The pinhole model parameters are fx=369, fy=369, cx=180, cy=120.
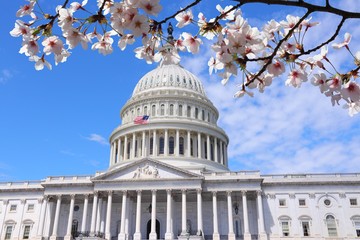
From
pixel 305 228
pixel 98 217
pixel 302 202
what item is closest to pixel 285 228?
pixel 305 228

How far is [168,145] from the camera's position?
6950 centimetres

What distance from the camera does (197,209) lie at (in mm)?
54750

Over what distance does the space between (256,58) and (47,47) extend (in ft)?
8.93

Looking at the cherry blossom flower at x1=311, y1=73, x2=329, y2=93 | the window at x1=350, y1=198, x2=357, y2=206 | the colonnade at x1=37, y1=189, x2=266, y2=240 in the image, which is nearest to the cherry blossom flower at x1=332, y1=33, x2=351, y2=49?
the cherry blossom flower at x1=311, y1=73, x2=329, y2=93

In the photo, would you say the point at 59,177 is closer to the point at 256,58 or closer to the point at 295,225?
the point at 295,225

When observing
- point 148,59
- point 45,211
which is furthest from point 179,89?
point 148,59

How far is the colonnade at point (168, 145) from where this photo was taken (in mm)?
68750

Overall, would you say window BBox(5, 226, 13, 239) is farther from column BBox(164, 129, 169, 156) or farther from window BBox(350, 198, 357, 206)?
window BBox(350, 198, 357, 206)

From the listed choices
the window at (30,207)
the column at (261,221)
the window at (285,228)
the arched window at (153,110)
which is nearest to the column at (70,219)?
the window at (30,207)

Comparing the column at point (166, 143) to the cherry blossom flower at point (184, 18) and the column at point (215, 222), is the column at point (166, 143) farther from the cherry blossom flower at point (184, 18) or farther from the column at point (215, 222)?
the cherry blossom flower at point (184, 18)

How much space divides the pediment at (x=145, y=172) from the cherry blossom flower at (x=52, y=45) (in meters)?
50.4

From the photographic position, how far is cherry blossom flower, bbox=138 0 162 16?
14.1 ft

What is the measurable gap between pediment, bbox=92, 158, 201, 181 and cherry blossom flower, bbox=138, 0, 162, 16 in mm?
50903

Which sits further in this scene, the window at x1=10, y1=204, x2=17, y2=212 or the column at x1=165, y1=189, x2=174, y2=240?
the window at x1=10, y1=204, x2=17, y2=212
